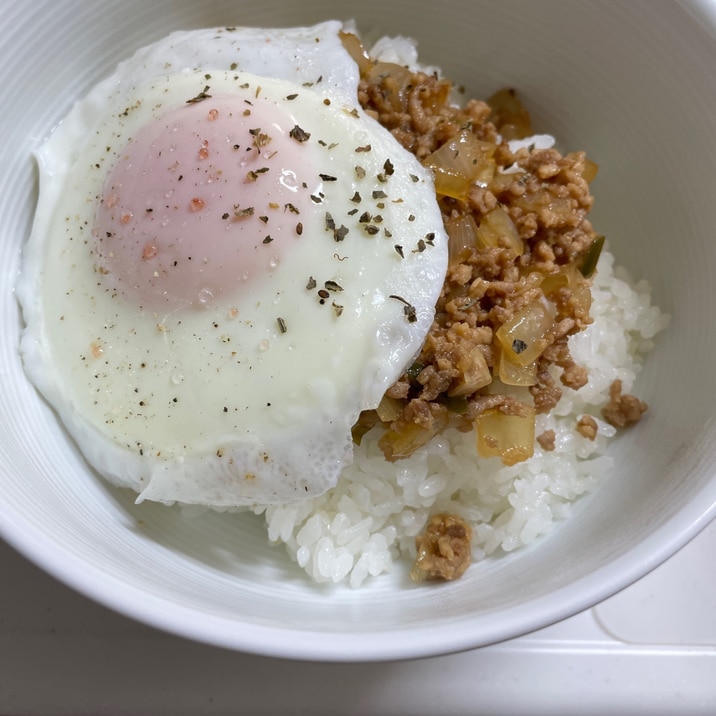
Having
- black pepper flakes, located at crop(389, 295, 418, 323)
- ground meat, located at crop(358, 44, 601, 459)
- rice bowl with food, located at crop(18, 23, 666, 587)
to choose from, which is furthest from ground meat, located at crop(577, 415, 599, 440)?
black pepper flakes, located at crop(389, 295, 418, 323)

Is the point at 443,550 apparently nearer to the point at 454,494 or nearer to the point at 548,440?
the point at 454,494

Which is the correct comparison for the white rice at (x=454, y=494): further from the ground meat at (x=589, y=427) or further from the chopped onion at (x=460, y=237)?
the chopped onion at (x=460, y=237)

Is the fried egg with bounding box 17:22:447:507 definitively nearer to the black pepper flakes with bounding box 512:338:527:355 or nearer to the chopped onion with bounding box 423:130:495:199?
the chopped onion with bounding box 423:130:495:199

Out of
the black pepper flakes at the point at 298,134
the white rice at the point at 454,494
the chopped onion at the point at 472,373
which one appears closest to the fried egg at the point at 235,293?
the black pepper flakes at the point at 298,134

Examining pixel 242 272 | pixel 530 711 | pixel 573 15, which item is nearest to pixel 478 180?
pixel 573 15

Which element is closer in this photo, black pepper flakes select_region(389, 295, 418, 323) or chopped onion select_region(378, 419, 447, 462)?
black pepper flakes select_region(389, 295, 418, 323)
